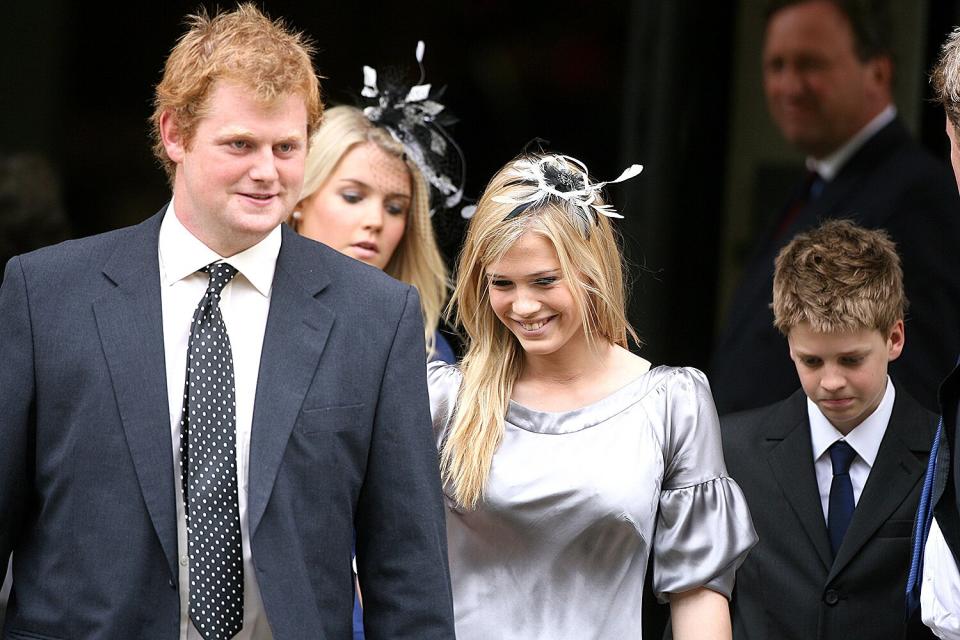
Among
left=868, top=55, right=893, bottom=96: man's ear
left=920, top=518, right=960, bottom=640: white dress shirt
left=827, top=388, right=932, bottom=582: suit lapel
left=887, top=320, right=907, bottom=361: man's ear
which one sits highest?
left=868, top=55, right=893, bottom=96: man's ear

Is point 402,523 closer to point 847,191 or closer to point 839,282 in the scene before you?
point 839,282

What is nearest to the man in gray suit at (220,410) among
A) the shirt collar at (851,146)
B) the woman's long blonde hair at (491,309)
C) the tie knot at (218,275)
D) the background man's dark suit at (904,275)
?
the tie knot at (218,275)

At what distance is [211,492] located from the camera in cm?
261

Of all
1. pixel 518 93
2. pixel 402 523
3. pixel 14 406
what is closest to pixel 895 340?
pixel 402 523

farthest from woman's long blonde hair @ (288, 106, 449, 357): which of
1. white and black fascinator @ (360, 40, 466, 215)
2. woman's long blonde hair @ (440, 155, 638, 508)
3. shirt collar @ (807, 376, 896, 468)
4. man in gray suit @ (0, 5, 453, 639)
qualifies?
man in gray suit @ (0, 5, 453, 639)

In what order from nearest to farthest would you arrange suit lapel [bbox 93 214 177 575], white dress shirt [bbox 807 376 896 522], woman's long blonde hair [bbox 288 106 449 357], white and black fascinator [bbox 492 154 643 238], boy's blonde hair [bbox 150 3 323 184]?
suit lapel [bbox 93 214 177 575] → boy's blonde hair [bbox 150 3 323 184] → white and black fascinator [bbox 492 154 643 238] → white dress shirt [bbox 807 376 896 522] → woman's long blonde hair [bbox 288 106 449 357]

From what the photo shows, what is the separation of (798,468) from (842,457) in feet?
0.33

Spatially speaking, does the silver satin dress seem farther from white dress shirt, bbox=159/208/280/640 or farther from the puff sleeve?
white dress shirt, bbox=159/208/280/640

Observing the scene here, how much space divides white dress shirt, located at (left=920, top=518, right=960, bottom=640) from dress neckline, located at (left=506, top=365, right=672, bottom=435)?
2.10 feet

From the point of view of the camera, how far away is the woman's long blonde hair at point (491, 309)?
10.2ft

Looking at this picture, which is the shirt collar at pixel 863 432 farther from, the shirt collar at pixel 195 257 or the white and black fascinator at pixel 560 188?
the shirt collar at pixel 195 257

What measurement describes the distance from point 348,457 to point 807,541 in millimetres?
1182

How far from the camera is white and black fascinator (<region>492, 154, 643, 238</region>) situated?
3.18m

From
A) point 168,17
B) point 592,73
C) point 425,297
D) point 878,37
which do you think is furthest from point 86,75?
point 878,37
